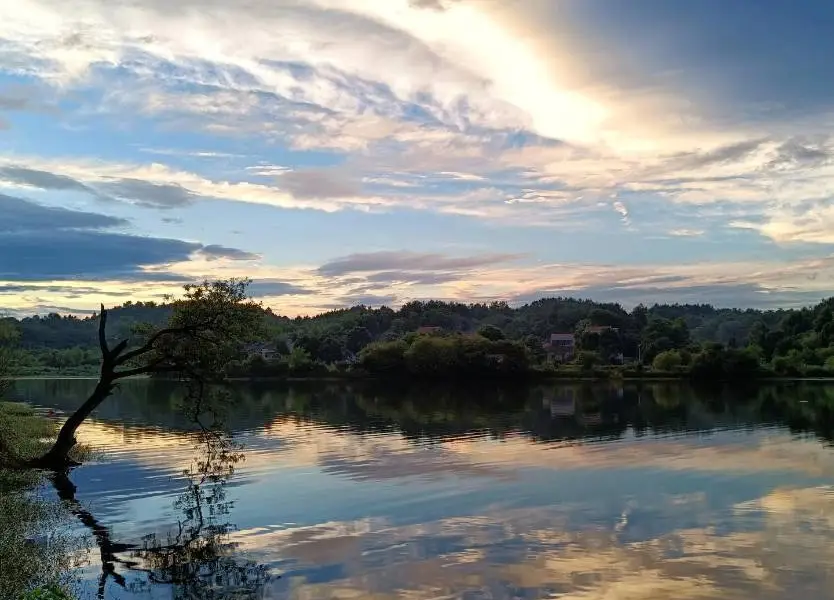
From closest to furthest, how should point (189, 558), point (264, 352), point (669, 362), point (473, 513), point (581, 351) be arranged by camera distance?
1. point (189, 558)
2. point (473, 513)
3. point (669, 362)
4. point (581, 351)
5. point (264, 352)

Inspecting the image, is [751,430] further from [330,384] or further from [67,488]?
[330,384]

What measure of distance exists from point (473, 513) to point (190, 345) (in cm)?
1593

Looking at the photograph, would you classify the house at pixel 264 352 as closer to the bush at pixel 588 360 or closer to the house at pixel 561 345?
the bush at pixel 588 360

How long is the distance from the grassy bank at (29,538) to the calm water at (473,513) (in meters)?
1.10

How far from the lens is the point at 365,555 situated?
2106cm

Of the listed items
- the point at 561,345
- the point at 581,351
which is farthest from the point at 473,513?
the point at 561,345

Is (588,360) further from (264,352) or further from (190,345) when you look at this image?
(190,345)

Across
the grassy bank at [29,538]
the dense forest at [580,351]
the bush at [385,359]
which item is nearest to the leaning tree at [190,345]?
the grassy bank at [29,538]

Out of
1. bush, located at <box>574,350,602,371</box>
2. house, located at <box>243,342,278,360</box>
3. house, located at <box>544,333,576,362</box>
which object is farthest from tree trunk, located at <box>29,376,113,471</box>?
Answer: house, located at <box>544,333,576,362</box>

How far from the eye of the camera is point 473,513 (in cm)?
2628

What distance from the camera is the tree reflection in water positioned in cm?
1834

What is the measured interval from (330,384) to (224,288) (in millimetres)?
91516

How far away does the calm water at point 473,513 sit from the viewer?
18.8m

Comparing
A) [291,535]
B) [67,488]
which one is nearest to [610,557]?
[291,535]
